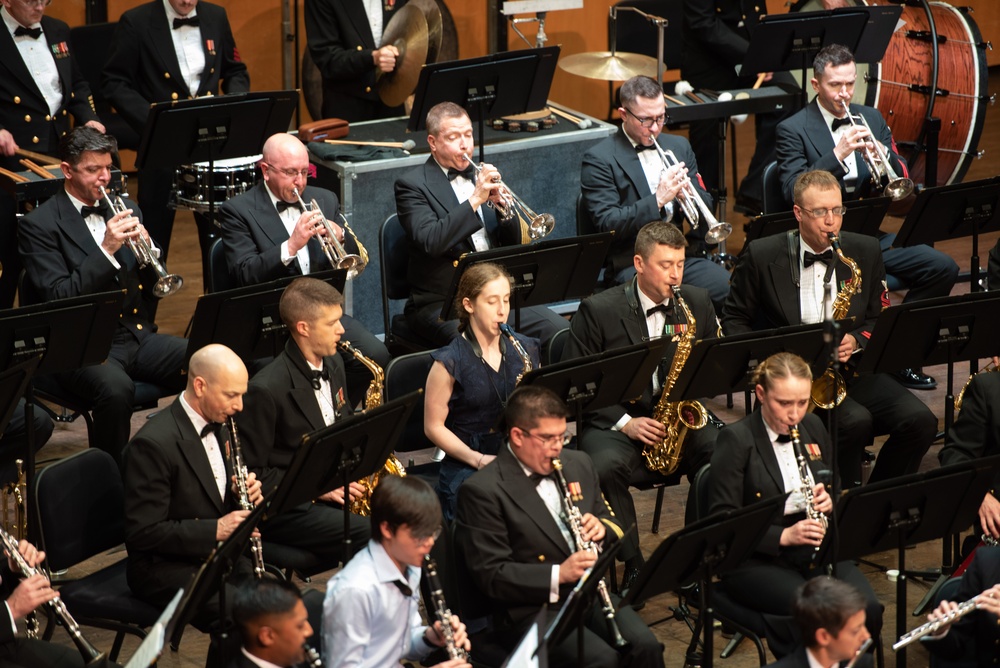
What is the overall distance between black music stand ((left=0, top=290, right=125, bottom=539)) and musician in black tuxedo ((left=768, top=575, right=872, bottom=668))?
2819 mm

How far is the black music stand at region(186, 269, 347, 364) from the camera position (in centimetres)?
573

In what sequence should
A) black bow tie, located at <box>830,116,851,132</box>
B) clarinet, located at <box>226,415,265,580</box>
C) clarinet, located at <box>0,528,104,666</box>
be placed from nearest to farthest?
clarinet, located at <box>0,528,104,666</box> < clarinet, located at <box>226,415,265,580</box> < black bow tie, located at <box>830,116,851,132</box>

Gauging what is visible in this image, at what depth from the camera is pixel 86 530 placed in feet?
16.7

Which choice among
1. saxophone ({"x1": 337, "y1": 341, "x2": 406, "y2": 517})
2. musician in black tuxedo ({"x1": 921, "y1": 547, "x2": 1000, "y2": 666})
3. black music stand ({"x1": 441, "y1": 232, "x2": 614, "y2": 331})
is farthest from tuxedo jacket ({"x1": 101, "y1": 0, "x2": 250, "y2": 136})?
musician in black tuxedo ({"x1": 921, "y1": 547, "x2": 1000, "y2": 666})

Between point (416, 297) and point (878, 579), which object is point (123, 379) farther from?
point (878, 579)

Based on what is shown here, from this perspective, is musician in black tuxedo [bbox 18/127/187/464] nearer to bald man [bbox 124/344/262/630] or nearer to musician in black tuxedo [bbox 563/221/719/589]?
bald man [bbox 124/344/262/630]

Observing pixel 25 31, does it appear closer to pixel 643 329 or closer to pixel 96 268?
pixel 96 268

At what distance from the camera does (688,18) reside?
10102 millimetres

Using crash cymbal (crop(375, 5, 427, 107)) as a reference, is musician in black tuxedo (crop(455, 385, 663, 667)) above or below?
below

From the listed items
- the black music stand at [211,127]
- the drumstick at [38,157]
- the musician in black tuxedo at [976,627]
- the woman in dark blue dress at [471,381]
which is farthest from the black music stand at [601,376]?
the drumstick at [38,157]

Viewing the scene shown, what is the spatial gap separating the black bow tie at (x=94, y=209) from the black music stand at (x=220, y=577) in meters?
2.52

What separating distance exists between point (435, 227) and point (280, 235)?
2.48ft

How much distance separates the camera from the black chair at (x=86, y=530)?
4.96 meters

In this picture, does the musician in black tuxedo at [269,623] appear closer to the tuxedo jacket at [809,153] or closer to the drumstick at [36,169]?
the drumstick at [36,169]
